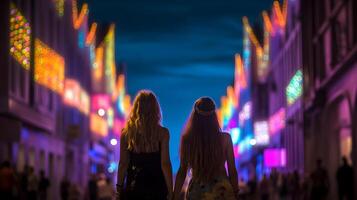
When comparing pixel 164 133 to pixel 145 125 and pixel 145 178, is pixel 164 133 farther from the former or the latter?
pixel 145 178

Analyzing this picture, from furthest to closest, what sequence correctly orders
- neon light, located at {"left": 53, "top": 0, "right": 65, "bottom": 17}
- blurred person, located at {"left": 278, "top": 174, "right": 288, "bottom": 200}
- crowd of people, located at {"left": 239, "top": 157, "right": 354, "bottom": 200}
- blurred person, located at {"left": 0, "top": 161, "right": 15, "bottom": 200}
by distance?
neon light, located at {"left": 53, "top": 0, "right": 65, "bottom": 17} < blurred person, located at {"left": 278, "top": 174, "right": 288, "bottom": 200} < crowd of people, located at {"left": 239, "top": 157, "right": 354, "bottom": 200} < blurred person, located at {"left": 0, "top": 161, "right": 15, "bottom": 200}

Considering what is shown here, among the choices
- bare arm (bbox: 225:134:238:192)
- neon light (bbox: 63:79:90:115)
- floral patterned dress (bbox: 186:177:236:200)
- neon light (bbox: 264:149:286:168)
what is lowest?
floral patterned dress (bbox: 186:177:236:200)

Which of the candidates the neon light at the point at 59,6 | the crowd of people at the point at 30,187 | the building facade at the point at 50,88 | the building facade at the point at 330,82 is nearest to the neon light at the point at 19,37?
the building facade at the point at 50,88

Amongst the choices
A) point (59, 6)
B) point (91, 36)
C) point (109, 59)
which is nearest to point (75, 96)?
point (59, 6)

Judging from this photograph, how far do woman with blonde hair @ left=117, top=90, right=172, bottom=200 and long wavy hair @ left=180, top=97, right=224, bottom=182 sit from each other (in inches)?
10.4

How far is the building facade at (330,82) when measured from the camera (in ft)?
104

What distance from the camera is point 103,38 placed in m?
91.1

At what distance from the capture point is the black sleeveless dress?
8.73 meters

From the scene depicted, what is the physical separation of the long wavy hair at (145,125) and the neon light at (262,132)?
6662 centimetres

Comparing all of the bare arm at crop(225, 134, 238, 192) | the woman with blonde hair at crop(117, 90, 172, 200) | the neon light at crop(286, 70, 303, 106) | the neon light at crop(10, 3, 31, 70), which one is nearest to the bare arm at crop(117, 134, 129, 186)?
the woman with blonde hair at crop(117, 90, 172, 200)

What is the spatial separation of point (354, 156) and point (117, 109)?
91002 mm

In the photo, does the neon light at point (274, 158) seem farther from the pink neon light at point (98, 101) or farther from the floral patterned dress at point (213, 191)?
the floral patterned dress at point (213, 191)

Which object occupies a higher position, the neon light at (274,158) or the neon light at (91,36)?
the neon light at (91,36)

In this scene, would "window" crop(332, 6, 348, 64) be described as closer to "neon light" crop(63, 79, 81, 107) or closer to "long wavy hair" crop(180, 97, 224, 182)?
"long wavy hair" crop(180, 97, 224, 182)
